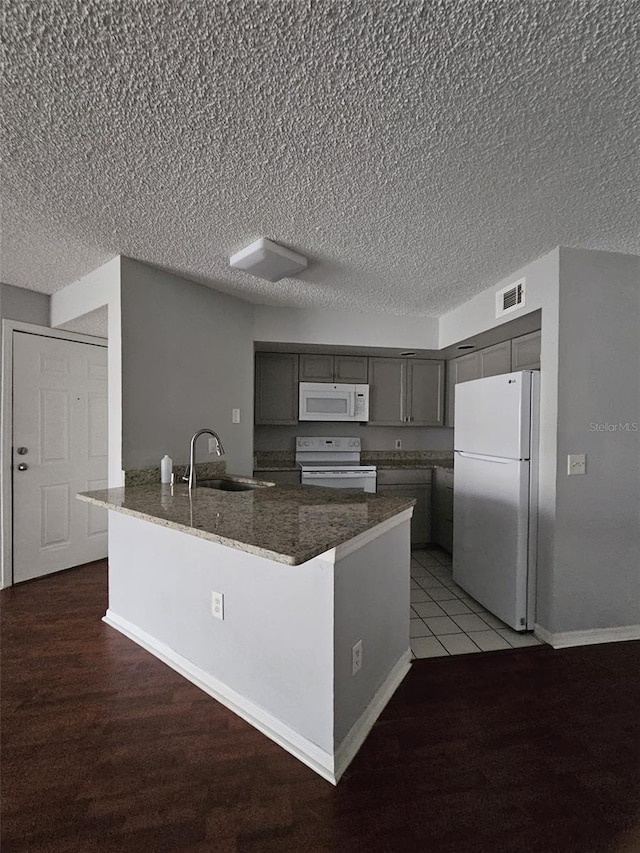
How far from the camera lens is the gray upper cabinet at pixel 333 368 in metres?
4.02

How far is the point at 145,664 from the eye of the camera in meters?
2.03

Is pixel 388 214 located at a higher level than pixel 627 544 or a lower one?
higher

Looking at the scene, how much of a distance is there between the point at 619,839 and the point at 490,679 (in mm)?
763

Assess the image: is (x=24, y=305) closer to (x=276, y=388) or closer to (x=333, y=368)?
(x=276, y=388)

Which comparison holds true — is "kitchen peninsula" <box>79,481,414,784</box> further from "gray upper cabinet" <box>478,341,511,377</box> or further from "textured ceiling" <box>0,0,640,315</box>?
"gray upper cabinet" <box>478,341,511,377</box>

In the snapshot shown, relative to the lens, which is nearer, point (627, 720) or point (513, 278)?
point (627, 720)

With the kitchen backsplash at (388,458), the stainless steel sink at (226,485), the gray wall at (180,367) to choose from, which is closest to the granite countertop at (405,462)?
the kitchen backsplash at (388,458)

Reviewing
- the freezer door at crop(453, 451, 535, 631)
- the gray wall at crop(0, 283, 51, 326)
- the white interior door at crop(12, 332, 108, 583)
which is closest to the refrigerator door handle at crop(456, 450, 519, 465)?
the freezer door at crop(453, 451, 535, 631)

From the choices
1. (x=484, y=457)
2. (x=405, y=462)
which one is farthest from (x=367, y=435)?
(x=484, y=457)

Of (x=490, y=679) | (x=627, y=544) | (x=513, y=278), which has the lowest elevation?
(x=490, y=679)

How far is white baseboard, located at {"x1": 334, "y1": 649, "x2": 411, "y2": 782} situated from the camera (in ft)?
4.65

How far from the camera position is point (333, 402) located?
4.01 metres

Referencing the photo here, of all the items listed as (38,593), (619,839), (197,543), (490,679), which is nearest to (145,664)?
(197,543)

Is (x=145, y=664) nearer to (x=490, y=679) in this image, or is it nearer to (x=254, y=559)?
(x=254, y=559)
